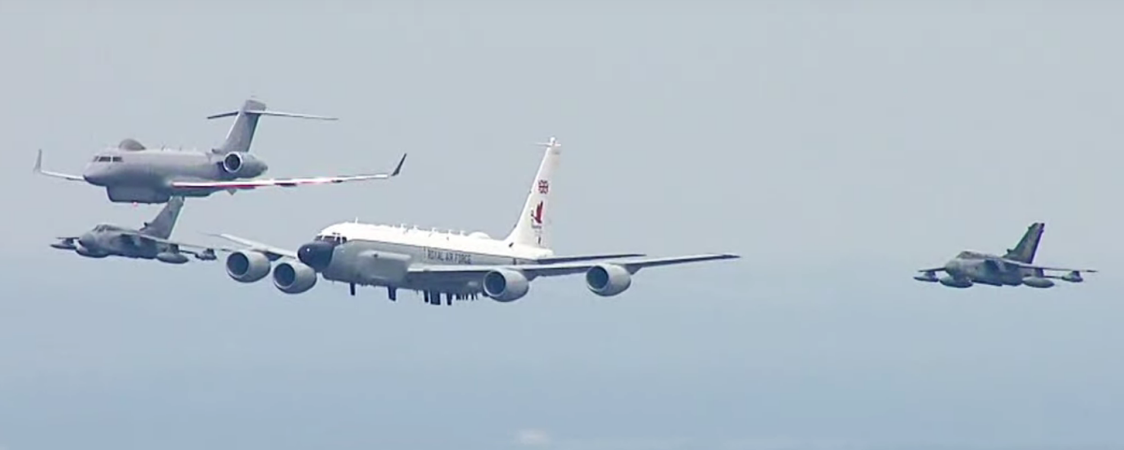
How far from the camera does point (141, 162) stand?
13388cm

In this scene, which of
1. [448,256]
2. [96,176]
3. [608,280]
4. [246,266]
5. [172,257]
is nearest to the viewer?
[608,280]

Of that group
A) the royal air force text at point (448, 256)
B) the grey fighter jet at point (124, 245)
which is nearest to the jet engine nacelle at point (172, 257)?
the grey fighter jet at point (124, 245)

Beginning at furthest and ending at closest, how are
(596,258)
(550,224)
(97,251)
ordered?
(97,251)
(550,224)
(596,258)

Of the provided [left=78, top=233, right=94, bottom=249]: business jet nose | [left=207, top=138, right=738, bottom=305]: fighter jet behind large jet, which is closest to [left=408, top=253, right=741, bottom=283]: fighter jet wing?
[left=207, top=138, right=738, bottom=305]: fighter jet behind large jet

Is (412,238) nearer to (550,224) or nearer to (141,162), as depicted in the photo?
(550,224)

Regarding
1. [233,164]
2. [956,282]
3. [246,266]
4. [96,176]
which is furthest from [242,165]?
[956,282]

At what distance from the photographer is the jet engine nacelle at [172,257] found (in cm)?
13525

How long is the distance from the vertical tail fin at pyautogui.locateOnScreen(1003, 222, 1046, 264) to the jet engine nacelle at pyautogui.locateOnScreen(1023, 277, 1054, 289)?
161 centimetres

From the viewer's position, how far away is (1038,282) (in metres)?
132

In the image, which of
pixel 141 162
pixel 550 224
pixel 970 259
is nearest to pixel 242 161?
pixel 141 162

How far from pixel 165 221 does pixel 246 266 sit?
17.4 metres

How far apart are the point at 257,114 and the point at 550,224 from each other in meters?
19.9

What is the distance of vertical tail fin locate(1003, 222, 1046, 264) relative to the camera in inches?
5266

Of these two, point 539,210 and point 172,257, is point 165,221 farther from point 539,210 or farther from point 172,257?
point 539,210
